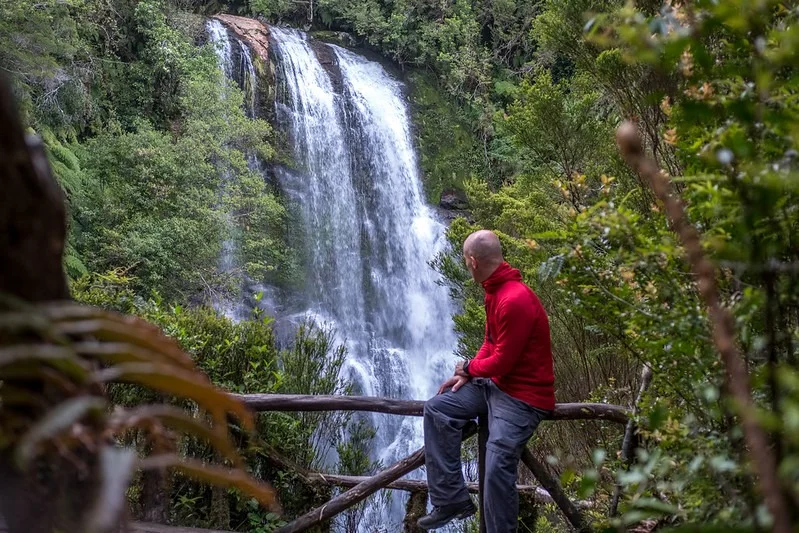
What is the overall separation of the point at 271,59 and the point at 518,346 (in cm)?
1368

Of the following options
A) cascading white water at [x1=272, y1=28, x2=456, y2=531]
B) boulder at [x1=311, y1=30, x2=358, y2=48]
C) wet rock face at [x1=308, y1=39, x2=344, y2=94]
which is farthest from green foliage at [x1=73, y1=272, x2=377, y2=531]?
boulder at [x1=311, y1=30, x2=358, y2=48]

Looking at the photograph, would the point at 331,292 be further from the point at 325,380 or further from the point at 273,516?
the point at 273,516

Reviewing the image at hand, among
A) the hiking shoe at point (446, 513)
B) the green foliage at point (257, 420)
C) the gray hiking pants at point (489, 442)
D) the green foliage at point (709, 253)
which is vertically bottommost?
the green foliage at point (257, 420)

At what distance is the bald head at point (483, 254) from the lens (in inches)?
121

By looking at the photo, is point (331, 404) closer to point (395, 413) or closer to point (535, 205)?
point (395, 413)

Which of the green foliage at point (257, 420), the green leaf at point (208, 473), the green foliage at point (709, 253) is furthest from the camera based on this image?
the green foliage at point (257, 420)

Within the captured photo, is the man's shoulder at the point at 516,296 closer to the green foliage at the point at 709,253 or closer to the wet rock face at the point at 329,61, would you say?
the green foliage at the point at 709,253

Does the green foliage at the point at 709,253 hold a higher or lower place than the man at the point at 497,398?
higher

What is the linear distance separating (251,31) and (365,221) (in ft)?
16.8

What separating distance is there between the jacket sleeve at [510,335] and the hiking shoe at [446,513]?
62cm

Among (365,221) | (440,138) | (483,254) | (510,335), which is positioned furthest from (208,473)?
(440,138)

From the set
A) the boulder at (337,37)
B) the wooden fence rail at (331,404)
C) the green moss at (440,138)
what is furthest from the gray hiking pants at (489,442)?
the boulder at (337,37)

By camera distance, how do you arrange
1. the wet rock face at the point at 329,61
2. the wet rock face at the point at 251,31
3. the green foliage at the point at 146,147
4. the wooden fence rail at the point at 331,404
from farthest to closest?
the wet rock face at the point at 329,61, the wet rock face at the point at 251,31, the green foliage at the point at 146,147, the wooden fence rail at the point at 331,404

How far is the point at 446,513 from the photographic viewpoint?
311cm
